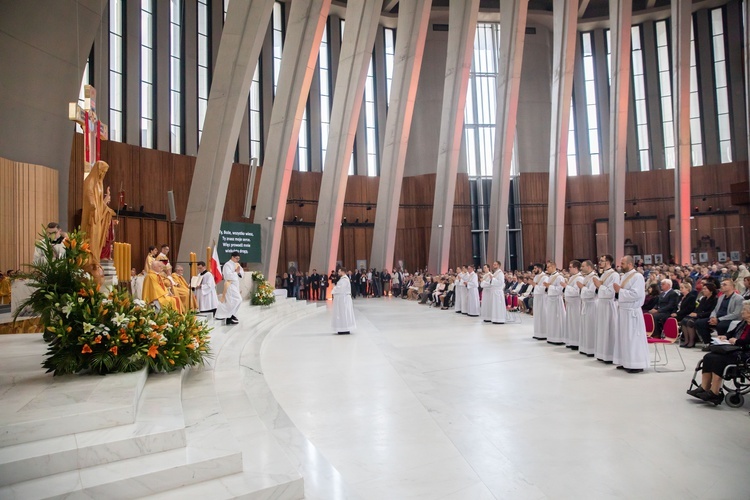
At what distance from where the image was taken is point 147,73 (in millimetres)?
20422

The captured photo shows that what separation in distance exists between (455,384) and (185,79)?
19.6 metres

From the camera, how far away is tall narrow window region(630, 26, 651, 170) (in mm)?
28641

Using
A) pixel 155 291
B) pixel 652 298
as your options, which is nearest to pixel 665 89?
pixel 652 298

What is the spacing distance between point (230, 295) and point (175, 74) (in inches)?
584

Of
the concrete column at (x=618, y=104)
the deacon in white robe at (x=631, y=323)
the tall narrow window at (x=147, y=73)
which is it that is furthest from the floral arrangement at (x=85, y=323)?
the concrete column at (x=618, y=104)

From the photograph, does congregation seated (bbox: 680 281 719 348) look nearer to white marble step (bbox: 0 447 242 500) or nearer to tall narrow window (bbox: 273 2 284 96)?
white marble step (bbox: 0 447 242 500)

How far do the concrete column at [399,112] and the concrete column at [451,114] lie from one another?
0.79 m

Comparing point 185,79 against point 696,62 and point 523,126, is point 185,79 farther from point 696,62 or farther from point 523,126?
point 696,62

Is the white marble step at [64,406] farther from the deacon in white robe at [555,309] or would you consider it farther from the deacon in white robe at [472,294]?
the deacon in white robe at [472,294]

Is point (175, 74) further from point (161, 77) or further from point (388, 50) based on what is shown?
point (388, 50)

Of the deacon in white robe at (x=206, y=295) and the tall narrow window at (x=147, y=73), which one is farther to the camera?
the tall narrow window at (x=147, y=73)

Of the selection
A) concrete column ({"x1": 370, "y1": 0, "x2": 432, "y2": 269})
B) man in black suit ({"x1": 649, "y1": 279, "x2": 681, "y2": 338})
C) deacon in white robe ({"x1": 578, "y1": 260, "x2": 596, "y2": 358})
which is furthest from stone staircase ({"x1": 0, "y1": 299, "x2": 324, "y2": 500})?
concrete column ({"x1": 370, "y1": 0, "x2": 432, "y2": 269})

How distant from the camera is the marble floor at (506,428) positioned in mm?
3498

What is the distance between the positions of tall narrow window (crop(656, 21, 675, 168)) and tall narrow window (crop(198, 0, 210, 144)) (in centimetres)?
2332
